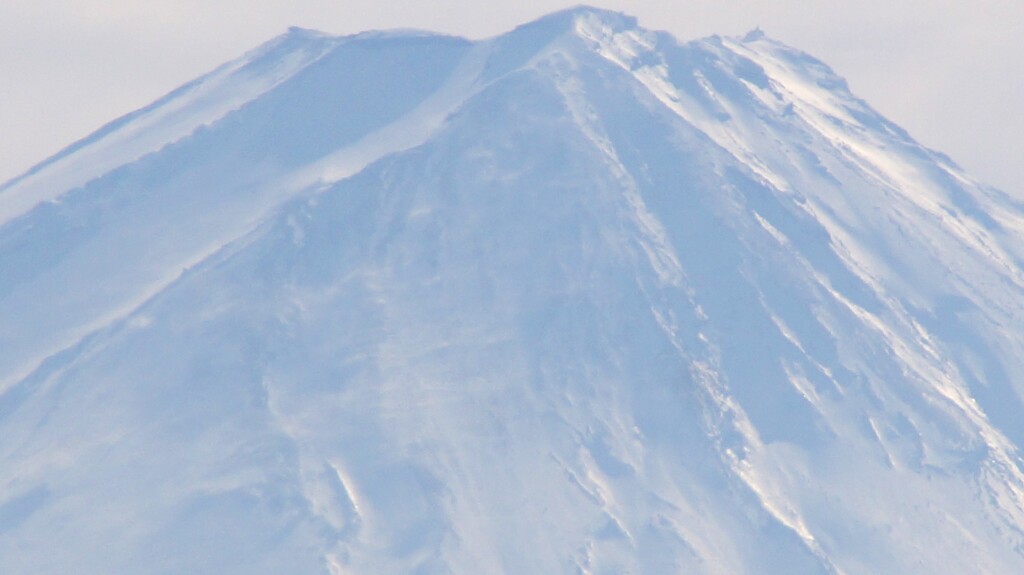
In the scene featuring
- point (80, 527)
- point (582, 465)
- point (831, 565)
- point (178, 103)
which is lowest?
point (831, 565)

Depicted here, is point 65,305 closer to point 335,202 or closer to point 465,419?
point 335,202

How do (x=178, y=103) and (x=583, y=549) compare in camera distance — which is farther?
(x=178, y=103)

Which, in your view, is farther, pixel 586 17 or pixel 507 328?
pixel 586 17

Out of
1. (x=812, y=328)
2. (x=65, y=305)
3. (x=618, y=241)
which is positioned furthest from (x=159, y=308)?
(x=812, y=328)

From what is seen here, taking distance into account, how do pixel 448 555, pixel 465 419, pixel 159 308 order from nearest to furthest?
pixel 448 555 < pixel 465 419 < pixel 159 308

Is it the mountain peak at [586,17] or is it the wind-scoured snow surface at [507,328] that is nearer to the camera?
the wind-scoured snow surface at [507,328]

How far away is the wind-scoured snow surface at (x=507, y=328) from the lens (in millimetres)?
132125

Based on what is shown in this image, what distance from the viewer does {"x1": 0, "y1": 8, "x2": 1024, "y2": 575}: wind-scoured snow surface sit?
132 metres

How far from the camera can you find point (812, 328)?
14962 cm

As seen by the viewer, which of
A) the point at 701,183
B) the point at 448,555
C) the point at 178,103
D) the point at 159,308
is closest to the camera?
the point at 448,555

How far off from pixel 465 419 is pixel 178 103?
162 ft

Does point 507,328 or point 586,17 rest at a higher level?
point 586,17

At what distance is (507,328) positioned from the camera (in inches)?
5728

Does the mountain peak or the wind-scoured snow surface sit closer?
the wind-scoured snow surface
